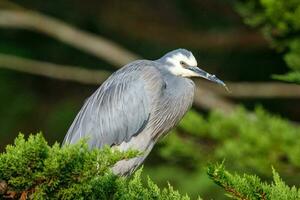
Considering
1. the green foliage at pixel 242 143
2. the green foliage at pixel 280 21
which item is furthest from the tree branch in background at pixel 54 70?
the green foliage at pixel 280 21

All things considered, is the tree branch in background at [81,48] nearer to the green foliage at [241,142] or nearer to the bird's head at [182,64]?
the green foliage at [241,142]

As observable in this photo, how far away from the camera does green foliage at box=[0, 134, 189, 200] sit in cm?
230

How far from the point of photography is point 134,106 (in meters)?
4.14

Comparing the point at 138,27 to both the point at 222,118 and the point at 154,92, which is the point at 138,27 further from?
the point at 154,92

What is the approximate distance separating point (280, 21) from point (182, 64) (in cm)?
98

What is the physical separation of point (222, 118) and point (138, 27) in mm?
4166

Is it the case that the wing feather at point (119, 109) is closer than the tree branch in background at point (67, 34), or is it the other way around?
the wing feather at point (119, 109)

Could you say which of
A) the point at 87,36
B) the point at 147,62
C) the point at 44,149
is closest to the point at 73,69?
the point at 87,36

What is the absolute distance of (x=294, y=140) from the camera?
5.59 meters

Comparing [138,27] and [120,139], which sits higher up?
[120,139]

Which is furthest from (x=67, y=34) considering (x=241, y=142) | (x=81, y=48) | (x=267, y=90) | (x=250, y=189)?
(x=250, y=189)

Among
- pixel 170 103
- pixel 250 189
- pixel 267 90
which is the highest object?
pixel 250 189

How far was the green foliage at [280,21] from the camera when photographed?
4.83 metres

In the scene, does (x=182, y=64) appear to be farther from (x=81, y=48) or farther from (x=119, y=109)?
(x=81, y=48)
